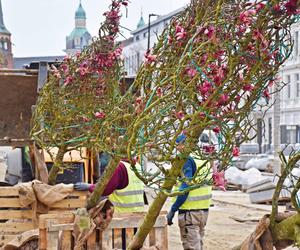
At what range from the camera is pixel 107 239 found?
26.1 ft

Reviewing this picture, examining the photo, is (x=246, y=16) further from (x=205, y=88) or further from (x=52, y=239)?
(x=52, y=239)

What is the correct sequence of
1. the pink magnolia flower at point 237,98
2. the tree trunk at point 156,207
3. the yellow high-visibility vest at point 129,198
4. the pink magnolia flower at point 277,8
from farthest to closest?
the yellow high-visibility vest at point 129,198, the tree trunk at point 156,207, the pink magnolia flower at point 237,98, the pink magnolia flower at point 277,8

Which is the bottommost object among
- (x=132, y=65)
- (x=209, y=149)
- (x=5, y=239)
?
(x=5, y=239)

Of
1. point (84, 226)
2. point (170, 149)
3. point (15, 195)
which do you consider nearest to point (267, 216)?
point (170, 149)

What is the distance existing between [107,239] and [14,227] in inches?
119

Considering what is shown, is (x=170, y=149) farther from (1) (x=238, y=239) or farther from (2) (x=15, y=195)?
(1) (x=238, y=239)

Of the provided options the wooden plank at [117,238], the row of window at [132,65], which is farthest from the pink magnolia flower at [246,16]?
the row of window at [132,65]

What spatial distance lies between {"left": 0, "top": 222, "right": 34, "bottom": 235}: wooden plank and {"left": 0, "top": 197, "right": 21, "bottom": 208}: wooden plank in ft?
0.89

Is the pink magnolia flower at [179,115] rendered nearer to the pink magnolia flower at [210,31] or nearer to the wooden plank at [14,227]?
the pink magnolia flower at [210,31]

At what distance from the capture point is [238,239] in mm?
16172

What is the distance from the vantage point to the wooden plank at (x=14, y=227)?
10.6m

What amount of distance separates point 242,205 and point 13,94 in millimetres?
10230

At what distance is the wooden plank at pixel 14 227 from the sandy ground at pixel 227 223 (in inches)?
171

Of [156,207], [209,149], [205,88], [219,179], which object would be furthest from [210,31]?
[156,207]
